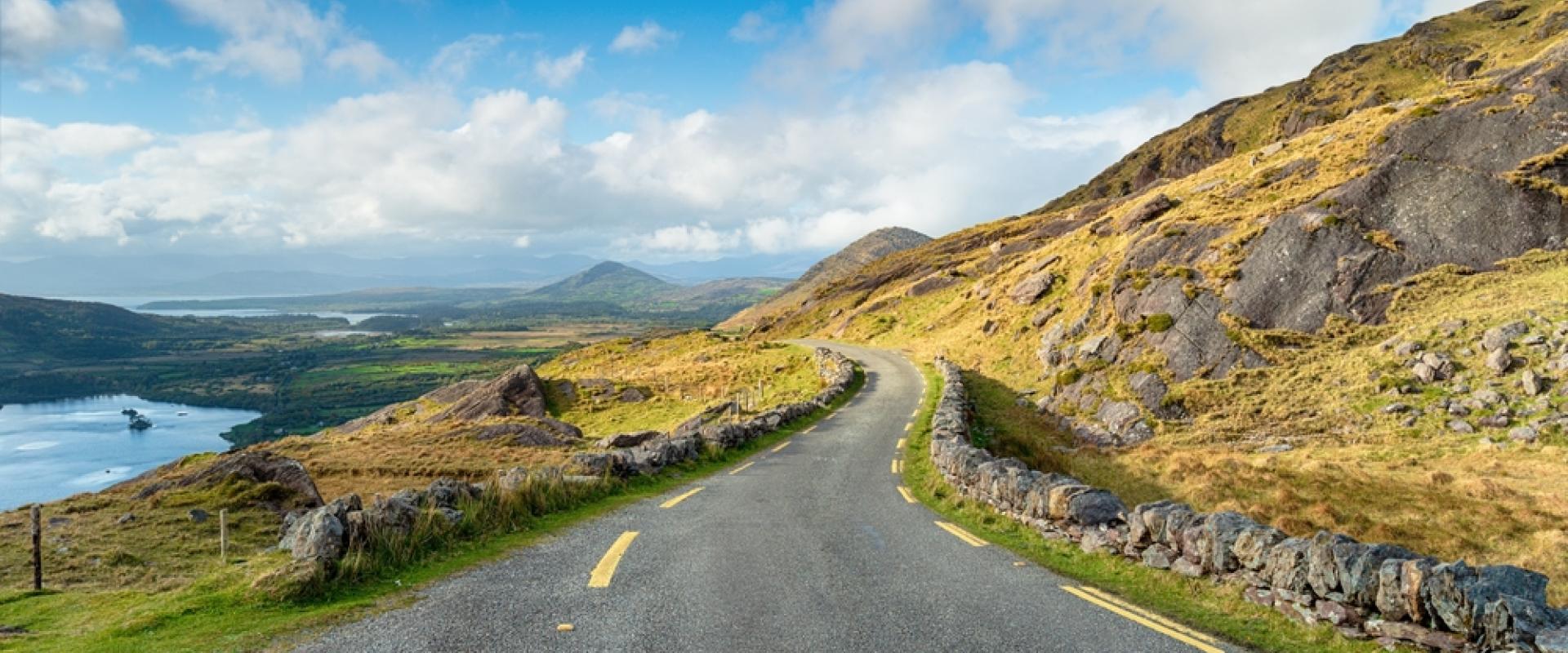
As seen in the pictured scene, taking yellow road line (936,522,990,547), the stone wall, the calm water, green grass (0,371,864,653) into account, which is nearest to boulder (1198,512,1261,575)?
the stone wall

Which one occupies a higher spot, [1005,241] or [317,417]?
[1005,241]

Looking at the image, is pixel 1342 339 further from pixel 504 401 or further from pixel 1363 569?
pixel 504 401

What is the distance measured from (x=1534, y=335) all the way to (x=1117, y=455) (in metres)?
14.6

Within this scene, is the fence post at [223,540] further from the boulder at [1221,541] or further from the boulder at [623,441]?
the boulder at [1221,541]

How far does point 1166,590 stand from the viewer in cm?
998

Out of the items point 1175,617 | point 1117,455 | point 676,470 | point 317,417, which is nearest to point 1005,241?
point 1117,455

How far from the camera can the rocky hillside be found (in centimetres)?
2016

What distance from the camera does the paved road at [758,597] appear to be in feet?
25.6

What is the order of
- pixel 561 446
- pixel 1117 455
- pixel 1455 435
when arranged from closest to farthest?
pixel 1455 435
pixel 1117 455
pixel 561 446

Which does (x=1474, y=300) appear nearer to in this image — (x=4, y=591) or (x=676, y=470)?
(x=676, y=470)

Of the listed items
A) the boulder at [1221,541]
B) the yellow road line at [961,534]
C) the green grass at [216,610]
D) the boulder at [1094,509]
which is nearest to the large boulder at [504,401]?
the green grass at [216,610]

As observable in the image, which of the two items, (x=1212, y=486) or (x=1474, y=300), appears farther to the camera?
(x=1474, y=300)

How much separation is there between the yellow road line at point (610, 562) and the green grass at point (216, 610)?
5.24 feet

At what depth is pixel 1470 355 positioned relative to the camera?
2603 cm
